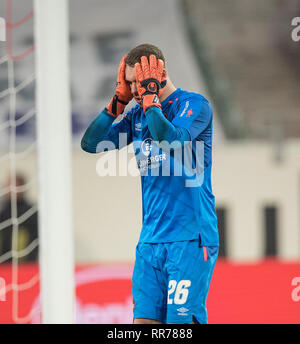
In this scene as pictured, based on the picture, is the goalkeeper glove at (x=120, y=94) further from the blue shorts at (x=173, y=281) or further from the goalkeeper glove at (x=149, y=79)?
the blue shorts at (x=173, y=281)

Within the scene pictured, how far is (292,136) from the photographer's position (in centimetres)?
887

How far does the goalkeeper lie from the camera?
2707mm

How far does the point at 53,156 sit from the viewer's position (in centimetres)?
389

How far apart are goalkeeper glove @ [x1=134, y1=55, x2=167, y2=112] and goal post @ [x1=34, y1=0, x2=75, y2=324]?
128cm

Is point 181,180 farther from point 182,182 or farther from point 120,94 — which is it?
point 120,94

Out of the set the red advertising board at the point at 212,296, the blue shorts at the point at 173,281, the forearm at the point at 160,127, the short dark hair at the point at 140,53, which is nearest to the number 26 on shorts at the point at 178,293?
the blue shorts at the point at 173,281

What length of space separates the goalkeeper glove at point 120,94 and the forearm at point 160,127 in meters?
0.30

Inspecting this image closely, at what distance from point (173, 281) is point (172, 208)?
0.32 meters

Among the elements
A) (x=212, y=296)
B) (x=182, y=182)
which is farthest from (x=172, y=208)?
(x=212, y=296)

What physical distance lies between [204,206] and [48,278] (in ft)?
4.78

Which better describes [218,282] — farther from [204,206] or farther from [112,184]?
[112,184]

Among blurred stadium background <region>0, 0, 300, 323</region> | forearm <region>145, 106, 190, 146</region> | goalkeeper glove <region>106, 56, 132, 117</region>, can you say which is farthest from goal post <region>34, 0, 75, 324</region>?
blurred stadium background <region>0, 0, 300, 323</region>

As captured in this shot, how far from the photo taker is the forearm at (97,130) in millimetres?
2945
